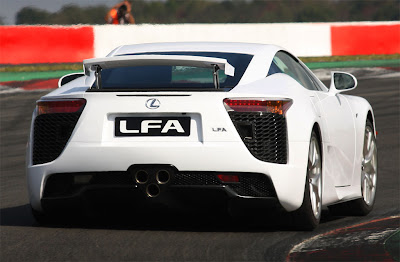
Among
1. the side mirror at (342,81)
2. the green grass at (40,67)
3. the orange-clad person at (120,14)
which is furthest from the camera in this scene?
the orange-clad person at (120,14)

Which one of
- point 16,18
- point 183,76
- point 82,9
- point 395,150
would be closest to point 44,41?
point 16,18

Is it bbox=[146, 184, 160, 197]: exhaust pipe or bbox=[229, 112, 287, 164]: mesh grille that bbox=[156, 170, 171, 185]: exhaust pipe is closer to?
bbox=[146, 184, 160, 197]: exhaust pipe

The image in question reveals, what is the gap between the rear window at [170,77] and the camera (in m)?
6.49

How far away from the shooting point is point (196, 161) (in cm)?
623

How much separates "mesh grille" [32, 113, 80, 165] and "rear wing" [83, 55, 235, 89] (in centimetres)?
32

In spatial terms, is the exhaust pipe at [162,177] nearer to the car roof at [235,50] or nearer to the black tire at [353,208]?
the car roof at [235,50]

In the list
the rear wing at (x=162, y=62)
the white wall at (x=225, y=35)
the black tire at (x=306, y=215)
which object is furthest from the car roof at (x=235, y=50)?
the white wall at (x=225, y=35)

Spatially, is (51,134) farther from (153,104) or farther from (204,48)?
(204,48)

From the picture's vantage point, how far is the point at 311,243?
6164 mm

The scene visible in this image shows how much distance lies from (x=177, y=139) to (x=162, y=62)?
569 mm

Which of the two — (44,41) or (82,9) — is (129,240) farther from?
(82,9)

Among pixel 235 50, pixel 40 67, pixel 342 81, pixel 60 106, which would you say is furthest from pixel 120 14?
pixel 60 106

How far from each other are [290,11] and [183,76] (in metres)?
30.9

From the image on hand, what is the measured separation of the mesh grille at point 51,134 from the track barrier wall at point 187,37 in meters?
14.8
